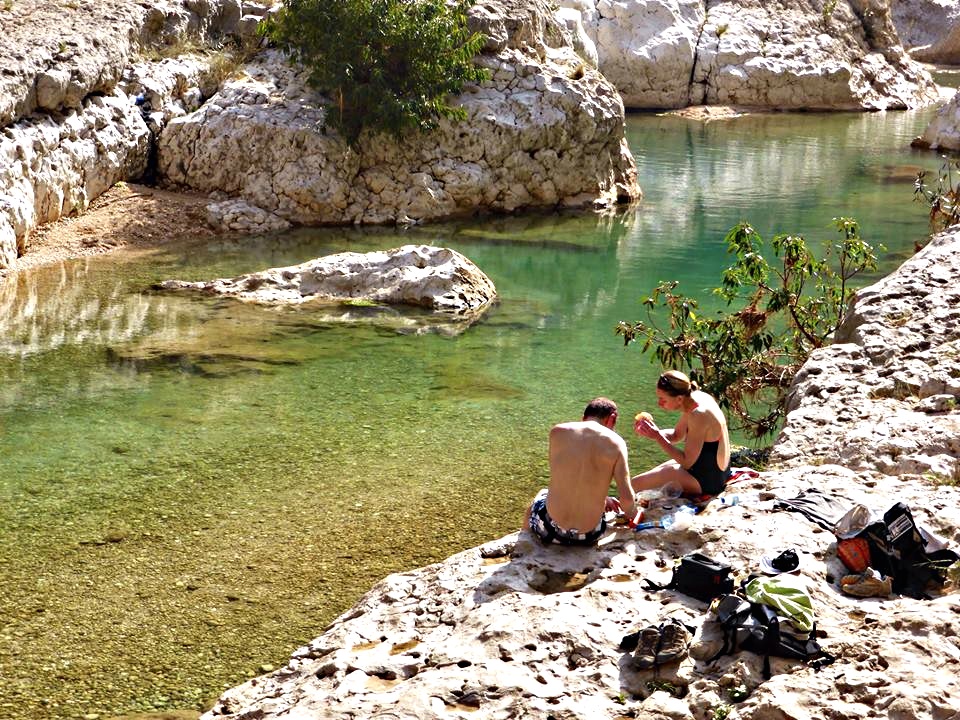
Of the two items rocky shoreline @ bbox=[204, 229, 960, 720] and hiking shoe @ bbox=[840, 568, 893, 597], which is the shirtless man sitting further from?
hiking shoe @ bbox=[840, 568, 893, 597]

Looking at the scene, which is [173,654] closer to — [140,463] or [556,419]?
[140,463]

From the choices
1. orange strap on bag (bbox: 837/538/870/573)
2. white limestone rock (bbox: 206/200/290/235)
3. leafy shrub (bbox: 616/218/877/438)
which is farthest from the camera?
white limestone rock (bbox: 206/200/290/235)

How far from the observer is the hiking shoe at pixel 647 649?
19.2ft

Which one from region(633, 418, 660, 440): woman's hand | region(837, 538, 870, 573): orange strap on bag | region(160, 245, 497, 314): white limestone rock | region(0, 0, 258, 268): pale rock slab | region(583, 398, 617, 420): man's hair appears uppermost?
region(0, 0, 258, 268): pale rock slab

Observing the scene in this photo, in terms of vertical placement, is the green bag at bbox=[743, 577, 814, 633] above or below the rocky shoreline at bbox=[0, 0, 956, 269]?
below

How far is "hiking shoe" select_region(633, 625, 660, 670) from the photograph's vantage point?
5.85 metres

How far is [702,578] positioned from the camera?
6.37 meters

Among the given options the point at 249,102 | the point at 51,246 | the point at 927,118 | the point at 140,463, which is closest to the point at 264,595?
the point at 140,463

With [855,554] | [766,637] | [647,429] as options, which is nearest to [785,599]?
[766,637]

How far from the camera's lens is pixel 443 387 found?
558 inches

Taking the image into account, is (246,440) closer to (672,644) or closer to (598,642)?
(598,642)

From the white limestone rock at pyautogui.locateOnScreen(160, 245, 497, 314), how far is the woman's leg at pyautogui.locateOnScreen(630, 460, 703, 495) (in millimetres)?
9509

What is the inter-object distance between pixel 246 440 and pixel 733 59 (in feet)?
132

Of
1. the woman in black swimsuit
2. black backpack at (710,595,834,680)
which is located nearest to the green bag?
black backpack at (710,595,834,680)
